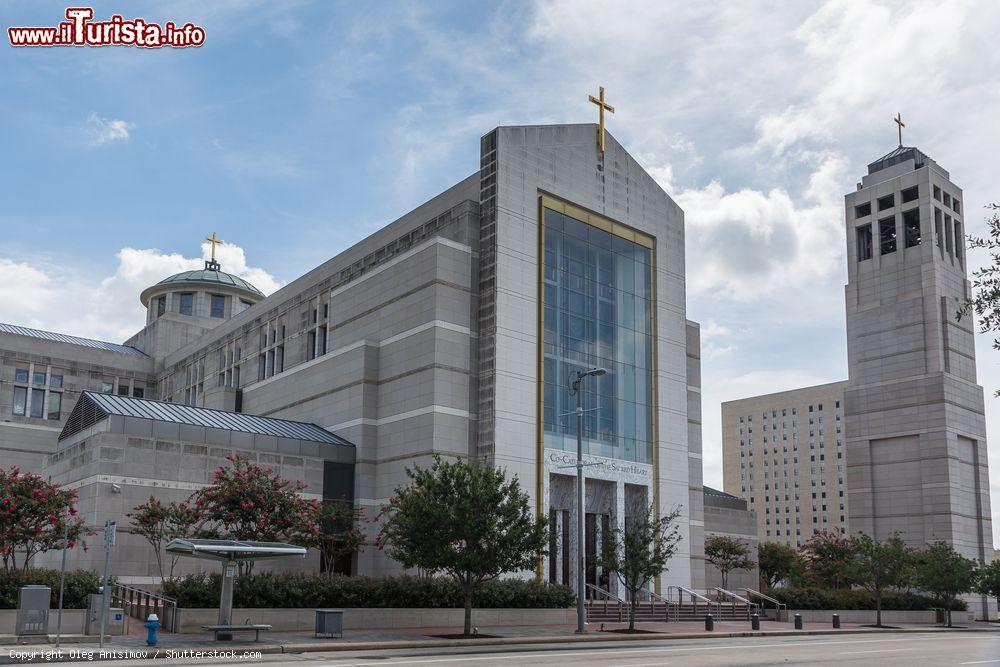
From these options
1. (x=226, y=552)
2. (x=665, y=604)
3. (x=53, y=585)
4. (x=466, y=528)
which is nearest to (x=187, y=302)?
(x=665, y=604)

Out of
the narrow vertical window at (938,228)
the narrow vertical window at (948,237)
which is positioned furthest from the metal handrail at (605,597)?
the narrow vertical window at (948,237)

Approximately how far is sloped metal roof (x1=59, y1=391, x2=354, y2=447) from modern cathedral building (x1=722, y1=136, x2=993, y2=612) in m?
49.0

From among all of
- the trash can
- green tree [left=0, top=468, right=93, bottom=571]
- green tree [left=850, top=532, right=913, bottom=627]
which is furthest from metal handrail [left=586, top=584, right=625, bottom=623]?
green tree [left=0, top=468, right=93, bottom=571]

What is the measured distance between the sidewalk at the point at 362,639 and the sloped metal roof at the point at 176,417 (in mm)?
15372

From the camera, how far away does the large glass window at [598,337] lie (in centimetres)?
5103

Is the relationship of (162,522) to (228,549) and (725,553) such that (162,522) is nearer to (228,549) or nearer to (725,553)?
(228,549)

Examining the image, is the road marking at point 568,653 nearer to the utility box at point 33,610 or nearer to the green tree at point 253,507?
the utility box at point 33,610

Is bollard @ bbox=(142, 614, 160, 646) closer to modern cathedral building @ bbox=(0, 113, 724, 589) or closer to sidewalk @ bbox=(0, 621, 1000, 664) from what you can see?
sidewalk @ bbox=(0, 621, 1000, 664)

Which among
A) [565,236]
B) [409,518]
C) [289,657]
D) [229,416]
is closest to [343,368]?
[229,416]

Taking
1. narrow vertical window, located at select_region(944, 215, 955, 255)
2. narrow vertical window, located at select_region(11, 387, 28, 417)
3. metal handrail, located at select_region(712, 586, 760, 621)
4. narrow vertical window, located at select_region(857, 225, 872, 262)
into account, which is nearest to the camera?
metal handrail, located at select_region(712, 586, 760, 621)

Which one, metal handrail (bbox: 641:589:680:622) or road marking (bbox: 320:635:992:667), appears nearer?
road marking (bbox: 320:635:992:667)

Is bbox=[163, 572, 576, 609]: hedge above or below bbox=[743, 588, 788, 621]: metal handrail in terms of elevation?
above

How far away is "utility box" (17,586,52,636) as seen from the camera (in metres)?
26.8

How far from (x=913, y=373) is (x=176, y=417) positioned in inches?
2299
